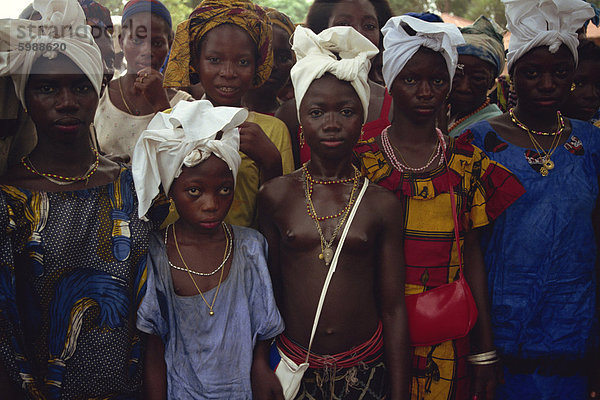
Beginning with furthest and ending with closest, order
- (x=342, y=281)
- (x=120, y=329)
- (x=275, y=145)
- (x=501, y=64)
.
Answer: (x=501, y=64) → (x=275, y=145) → (x=342, y=281) → (x=120, y=329)

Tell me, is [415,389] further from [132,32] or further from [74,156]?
[132,32]

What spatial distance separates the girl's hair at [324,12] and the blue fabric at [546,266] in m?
1.89

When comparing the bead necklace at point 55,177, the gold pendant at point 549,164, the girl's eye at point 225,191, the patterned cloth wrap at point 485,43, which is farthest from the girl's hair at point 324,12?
the bead necklace at point 55,177

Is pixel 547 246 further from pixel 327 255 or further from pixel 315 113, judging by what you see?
pixel 315 113

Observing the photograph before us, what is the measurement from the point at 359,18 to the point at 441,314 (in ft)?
7.34

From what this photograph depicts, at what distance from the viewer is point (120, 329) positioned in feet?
7.13

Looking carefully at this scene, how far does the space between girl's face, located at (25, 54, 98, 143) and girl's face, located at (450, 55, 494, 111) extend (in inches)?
100.0

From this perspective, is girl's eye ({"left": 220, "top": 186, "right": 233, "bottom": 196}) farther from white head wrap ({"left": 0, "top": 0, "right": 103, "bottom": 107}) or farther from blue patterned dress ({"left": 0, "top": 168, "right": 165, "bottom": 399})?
white head wrap ({"left": 0, "top": 0, "right": 103, "bottom": 107})

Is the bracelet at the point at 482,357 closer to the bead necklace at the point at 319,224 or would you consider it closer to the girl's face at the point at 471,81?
the bead necklace at the point at 319,224

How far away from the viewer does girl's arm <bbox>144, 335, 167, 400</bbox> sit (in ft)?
7.29

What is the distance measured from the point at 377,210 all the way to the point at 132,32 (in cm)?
252

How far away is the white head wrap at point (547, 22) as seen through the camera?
268 centimetres

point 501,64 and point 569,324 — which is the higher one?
point 501,64

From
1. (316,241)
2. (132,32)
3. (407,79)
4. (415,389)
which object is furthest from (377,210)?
(132,32)
